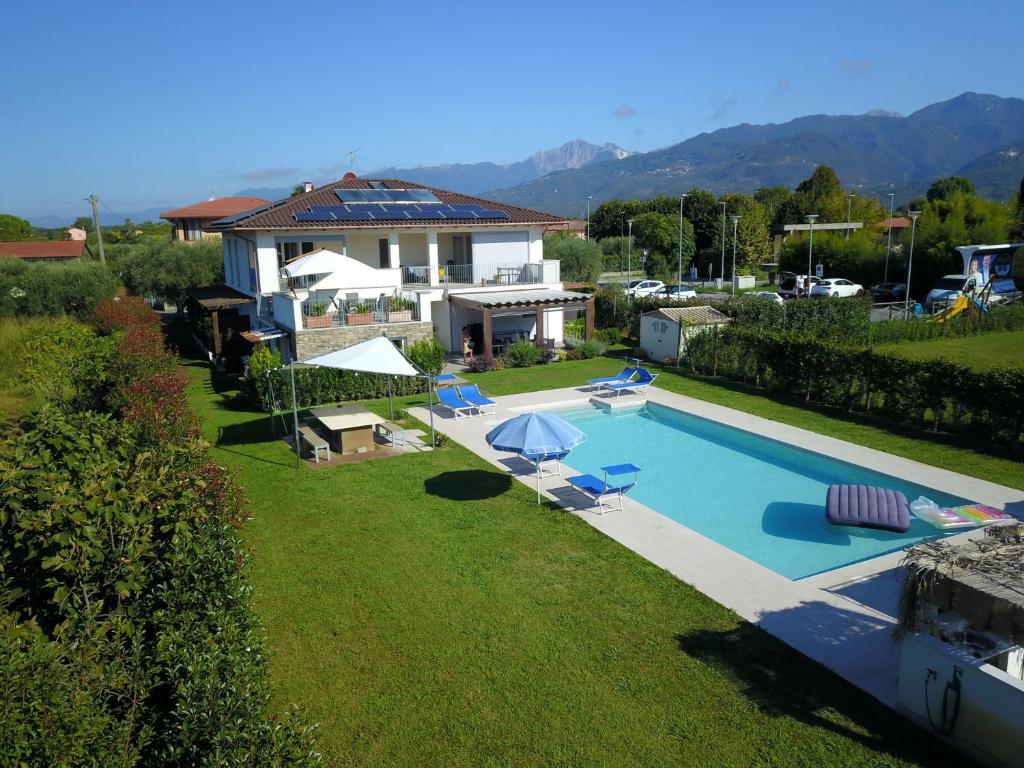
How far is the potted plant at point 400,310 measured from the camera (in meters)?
24.2

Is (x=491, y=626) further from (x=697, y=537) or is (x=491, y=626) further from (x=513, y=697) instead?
(x=697, y=537)

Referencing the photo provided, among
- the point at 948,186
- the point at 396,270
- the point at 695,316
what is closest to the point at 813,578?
the point at 695,316

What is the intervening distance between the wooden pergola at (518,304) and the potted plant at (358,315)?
4061 millimetres

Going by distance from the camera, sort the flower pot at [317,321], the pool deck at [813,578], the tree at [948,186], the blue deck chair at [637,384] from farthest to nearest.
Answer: the tree at [948,186] < the flower pot at [317,321] < the blue deck chair at [637,384] < the pool deck at [813,578]

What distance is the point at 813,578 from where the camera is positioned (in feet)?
33.3

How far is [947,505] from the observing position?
41.8ft

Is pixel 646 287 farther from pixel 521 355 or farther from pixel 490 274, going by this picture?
pixel 521 355

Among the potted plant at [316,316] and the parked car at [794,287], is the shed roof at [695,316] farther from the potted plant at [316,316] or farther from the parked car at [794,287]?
the parked car at [794,287]

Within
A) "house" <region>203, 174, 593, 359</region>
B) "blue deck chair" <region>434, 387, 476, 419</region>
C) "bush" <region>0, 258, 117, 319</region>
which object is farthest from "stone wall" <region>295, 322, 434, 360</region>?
"bush" <region>0, 258, 117, 319</region>

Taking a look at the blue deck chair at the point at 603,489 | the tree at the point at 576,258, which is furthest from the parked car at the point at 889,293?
the blue deck chair at the point at 603,489

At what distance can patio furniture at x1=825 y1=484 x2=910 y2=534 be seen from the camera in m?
11.8

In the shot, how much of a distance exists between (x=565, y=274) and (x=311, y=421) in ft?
97.1

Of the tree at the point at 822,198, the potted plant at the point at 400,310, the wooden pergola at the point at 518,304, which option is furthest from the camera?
the tree at the point at 822,198

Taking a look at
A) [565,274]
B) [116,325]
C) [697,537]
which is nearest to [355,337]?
[116,325]
